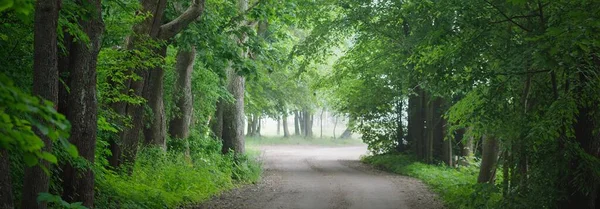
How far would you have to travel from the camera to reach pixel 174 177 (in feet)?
46.9

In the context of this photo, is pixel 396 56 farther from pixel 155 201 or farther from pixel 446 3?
pixel 155 201

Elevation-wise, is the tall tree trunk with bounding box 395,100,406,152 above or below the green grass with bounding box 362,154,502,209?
above

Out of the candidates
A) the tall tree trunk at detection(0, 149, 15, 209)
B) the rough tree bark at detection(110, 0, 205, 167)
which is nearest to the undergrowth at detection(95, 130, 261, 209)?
the rough tree bark at detection(110, 0, 205, 167)

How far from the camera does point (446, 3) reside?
11680 mm

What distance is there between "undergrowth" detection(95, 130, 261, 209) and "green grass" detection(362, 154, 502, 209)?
219 inches

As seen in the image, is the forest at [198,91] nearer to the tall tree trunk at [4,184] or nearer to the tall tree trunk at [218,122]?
the tall tree trunk at [4,184]

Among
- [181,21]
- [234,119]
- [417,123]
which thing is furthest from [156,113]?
[417,123]

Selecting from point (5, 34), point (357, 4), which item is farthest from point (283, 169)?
point (5, 34)

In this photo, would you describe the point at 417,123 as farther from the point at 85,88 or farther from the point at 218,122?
the point at 85,88

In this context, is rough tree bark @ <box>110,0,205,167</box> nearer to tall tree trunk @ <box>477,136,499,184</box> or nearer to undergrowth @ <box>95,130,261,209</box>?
undergrowth @ <box>95,130,261,209</box>

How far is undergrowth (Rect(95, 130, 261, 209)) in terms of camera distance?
10.9m

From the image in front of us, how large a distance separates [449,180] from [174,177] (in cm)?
845

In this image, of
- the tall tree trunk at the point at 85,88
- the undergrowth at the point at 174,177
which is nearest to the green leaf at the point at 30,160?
the tall tree trunk at the point at 85,88

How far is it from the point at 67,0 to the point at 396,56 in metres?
15.4
